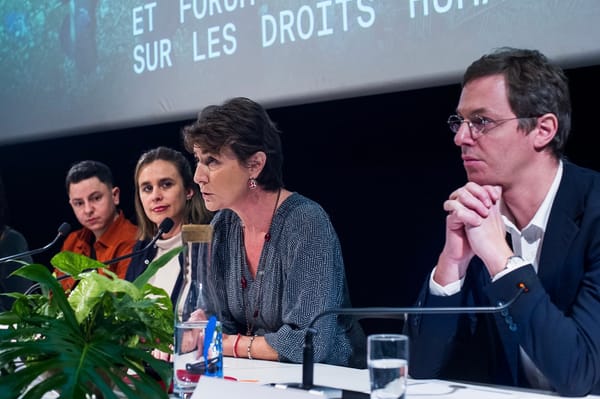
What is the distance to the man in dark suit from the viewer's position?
54.5 inches

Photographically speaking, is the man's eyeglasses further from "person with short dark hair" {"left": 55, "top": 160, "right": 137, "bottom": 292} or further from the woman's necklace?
"person with short dark hair" {"left": 55, "top": 160, "right": 137, "bottom": 292}

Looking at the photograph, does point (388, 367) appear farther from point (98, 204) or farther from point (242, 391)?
point (98, 204)

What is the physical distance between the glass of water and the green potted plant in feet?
0.94

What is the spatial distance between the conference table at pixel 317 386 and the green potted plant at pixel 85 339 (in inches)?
3.3

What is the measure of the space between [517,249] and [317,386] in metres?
0.63

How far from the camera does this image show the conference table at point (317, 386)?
972 mm

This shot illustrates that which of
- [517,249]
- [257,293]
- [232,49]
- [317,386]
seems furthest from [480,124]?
[232,49]

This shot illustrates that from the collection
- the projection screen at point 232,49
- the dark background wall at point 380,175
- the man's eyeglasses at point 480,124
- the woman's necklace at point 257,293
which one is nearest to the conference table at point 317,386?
the woman's necklace at point 257,293

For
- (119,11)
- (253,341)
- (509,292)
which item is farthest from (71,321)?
(119,11)

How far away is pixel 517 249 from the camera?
1675 mm

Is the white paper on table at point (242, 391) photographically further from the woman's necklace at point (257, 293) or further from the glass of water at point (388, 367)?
the woman's necklace at point (257, 293)

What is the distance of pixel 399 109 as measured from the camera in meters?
3.08

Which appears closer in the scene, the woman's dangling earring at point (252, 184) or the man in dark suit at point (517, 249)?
the man in dark suit at point (517, 249)

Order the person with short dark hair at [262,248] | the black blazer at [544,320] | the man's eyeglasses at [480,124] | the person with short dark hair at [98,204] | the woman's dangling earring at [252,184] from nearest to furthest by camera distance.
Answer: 1. the black blazer at [544,320]
2. the man's eyeglasses at [480,124]
3. the person with short dark hair at [262,248]
4. the woman's dangling earring at [252,184]
5. the person with short dark hair at [98,204]
